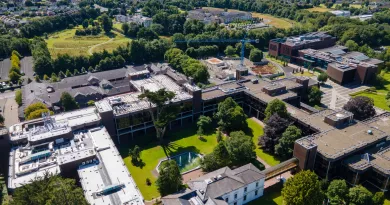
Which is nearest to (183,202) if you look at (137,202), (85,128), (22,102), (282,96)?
(137,202)

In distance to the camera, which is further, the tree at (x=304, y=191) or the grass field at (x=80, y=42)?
the grass field at (x=80, y=42)

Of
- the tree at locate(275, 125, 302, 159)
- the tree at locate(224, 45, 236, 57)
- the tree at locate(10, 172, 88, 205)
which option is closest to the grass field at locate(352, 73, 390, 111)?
the tree at locate(275, 125, 302, 159)

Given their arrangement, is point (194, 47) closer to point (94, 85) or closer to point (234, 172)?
point (94, 85)

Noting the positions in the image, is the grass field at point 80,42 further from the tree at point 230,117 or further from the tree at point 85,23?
the tree at point 230,117

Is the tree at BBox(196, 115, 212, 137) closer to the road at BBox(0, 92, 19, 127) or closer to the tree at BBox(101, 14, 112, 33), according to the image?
the road at BBox(0, 92, 19, 127)

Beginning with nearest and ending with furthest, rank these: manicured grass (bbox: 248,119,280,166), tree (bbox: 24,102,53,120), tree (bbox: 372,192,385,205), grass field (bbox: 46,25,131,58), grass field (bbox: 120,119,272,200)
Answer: tree (bbox: 372,192,385,205)
grass field (bbox: 120,119,272,200)
manicured grass (bbox: 248,119,280,166)
tree (bbox: 24,102,53,120)
grass field (bbox: 46,25,131,58)

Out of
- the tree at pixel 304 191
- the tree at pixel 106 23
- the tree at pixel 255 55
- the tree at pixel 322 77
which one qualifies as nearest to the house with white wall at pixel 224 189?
the tree at pixel 304 191

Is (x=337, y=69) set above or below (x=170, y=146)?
above
